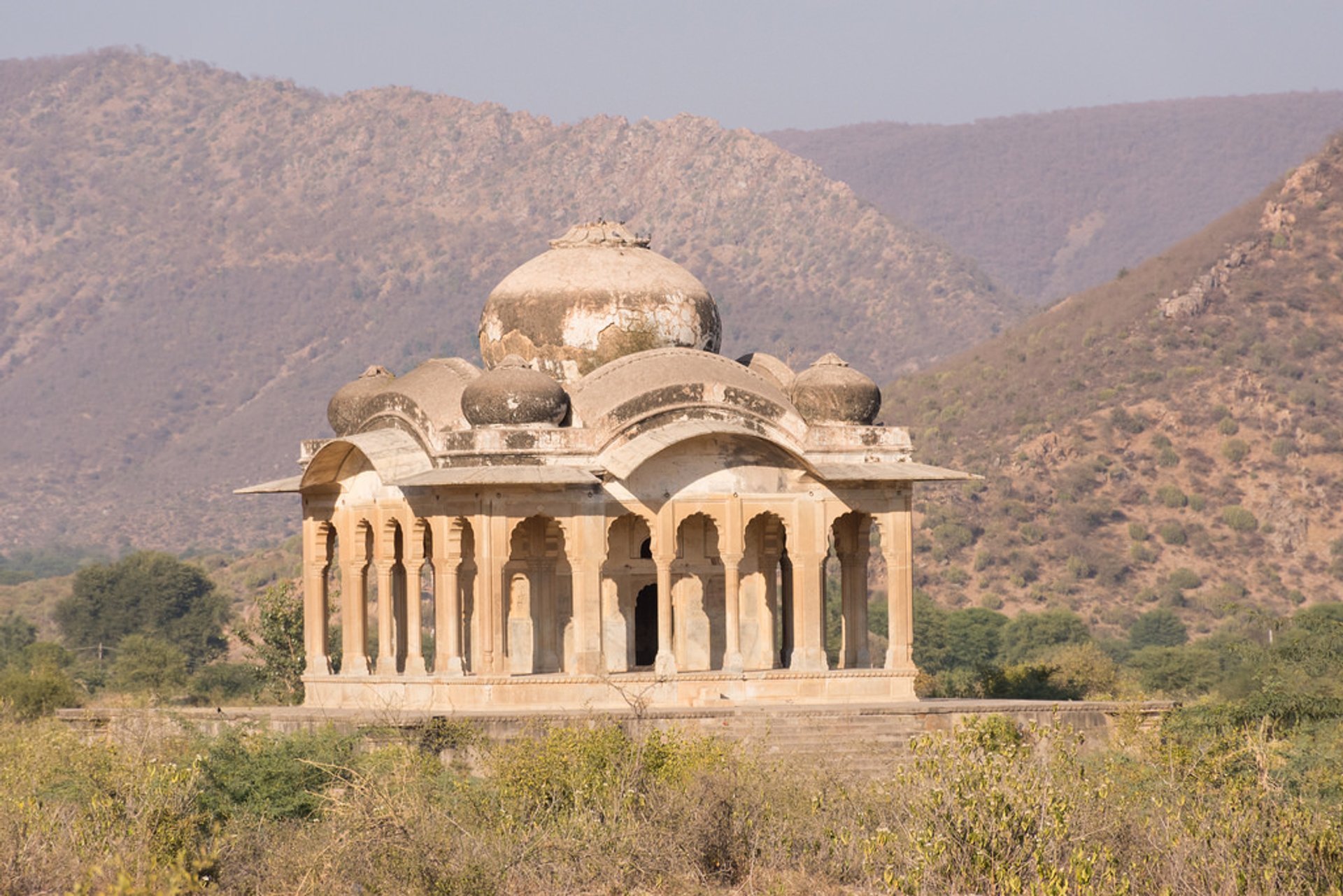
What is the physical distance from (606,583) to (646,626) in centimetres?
113

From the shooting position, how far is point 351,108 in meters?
161

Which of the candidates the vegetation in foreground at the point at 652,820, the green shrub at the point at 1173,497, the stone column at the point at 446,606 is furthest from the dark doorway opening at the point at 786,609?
the green shrub at the point at 1173,497

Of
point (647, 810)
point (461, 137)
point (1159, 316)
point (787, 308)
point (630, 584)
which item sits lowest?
point (647, 810)

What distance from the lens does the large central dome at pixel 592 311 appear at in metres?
25.8

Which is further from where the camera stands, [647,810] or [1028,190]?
[1028,190]

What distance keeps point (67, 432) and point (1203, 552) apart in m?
88.8

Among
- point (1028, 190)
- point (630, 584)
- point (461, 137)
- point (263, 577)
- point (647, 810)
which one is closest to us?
point (647, 810)

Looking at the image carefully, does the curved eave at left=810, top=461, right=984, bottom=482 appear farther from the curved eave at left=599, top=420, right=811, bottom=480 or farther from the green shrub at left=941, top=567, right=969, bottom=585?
the green shrub at left=941, top=567, right=969, bottom=585

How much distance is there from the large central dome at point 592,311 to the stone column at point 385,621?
2.49 meters

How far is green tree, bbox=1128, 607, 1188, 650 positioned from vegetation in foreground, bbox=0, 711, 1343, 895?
37386 millimetres

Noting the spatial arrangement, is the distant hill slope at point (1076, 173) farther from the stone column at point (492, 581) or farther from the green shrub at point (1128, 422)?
the stone column at point (492, 581)

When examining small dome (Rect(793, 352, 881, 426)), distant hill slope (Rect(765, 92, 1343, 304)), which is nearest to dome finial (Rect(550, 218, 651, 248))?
small dome (Rect(793, 352, 881, 426))

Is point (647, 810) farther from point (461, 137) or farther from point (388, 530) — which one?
point (461, 137)

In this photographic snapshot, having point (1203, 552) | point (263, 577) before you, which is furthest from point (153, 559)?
point (1203, 552)
